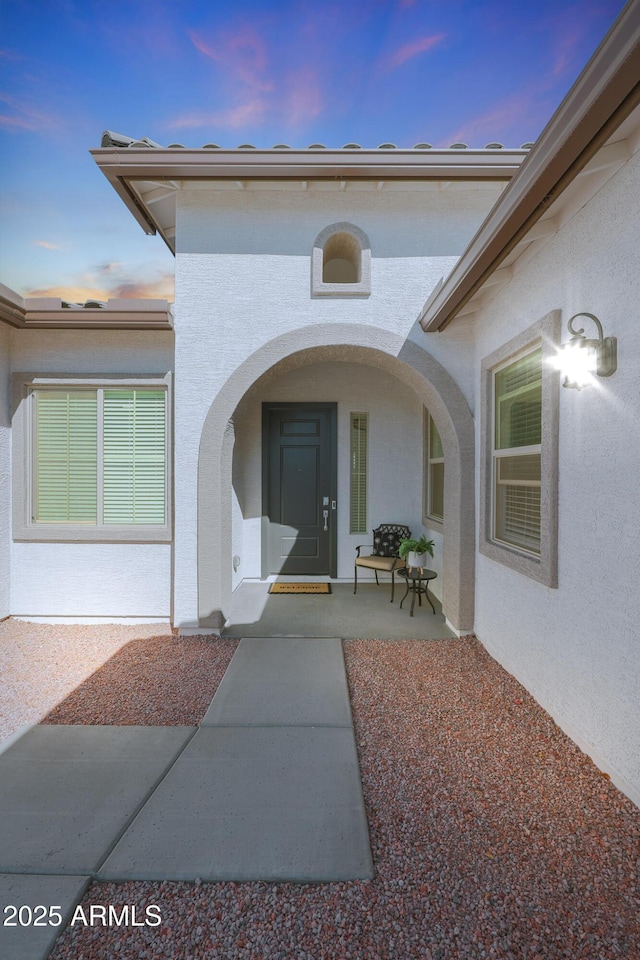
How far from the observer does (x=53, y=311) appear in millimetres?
5285

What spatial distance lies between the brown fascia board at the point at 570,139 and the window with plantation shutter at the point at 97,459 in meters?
4.16

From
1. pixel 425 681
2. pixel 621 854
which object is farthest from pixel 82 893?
pixel 425 681

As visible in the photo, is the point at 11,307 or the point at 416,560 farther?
the point at 416,560

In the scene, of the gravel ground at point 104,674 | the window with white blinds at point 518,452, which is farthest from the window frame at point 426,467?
the gravel ground at point 104,674

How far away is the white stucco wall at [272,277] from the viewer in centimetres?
512

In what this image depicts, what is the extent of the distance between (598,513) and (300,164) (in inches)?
174

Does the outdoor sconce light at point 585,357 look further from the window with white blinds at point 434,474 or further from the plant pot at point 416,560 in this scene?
the plant pot at point 416,560

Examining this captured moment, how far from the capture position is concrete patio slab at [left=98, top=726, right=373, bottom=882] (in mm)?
2129

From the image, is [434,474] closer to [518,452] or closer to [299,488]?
[299,488]

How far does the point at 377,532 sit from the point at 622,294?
498 centimetres

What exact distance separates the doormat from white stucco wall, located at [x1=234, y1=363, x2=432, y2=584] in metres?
0.66

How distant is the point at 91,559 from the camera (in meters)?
5.69

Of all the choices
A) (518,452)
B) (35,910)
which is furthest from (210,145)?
(35,910)

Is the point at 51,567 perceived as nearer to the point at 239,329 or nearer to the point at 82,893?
the point at 239,329
